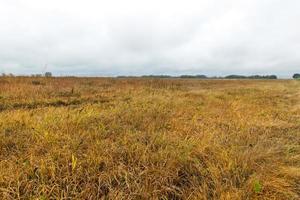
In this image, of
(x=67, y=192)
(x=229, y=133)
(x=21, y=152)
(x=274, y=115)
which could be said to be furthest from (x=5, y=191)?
(x=274, y=115)

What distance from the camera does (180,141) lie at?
14.9 feet

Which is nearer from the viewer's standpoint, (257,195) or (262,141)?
(257,195)

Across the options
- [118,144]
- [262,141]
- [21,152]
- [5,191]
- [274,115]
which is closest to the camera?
[5,191]

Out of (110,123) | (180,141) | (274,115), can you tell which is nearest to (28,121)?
(110,123)

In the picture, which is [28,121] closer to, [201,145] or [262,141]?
[201,145]

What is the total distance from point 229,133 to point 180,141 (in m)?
1.57

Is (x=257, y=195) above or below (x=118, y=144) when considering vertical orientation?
below

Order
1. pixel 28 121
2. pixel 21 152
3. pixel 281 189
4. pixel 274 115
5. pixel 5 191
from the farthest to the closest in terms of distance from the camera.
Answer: pixel 274 115 < pixel 28 121 < pixel 21 152 < pixel 281 189 < pixel 5 191

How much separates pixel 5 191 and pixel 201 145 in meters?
2.77

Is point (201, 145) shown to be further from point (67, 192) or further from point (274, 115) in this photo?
point (274, 115)

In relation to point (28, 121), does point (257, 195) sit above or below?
below

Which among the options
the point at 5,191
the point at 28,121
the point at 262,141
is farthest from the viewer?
the point at 28,121

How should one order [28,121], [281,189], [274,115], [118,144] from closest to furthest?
1. [281,189]
2. [118,144]
3. [28,121]
4. [274,115]

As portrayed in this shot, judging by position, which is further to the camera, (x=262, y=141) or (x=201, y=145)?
(x=262, y=141)
